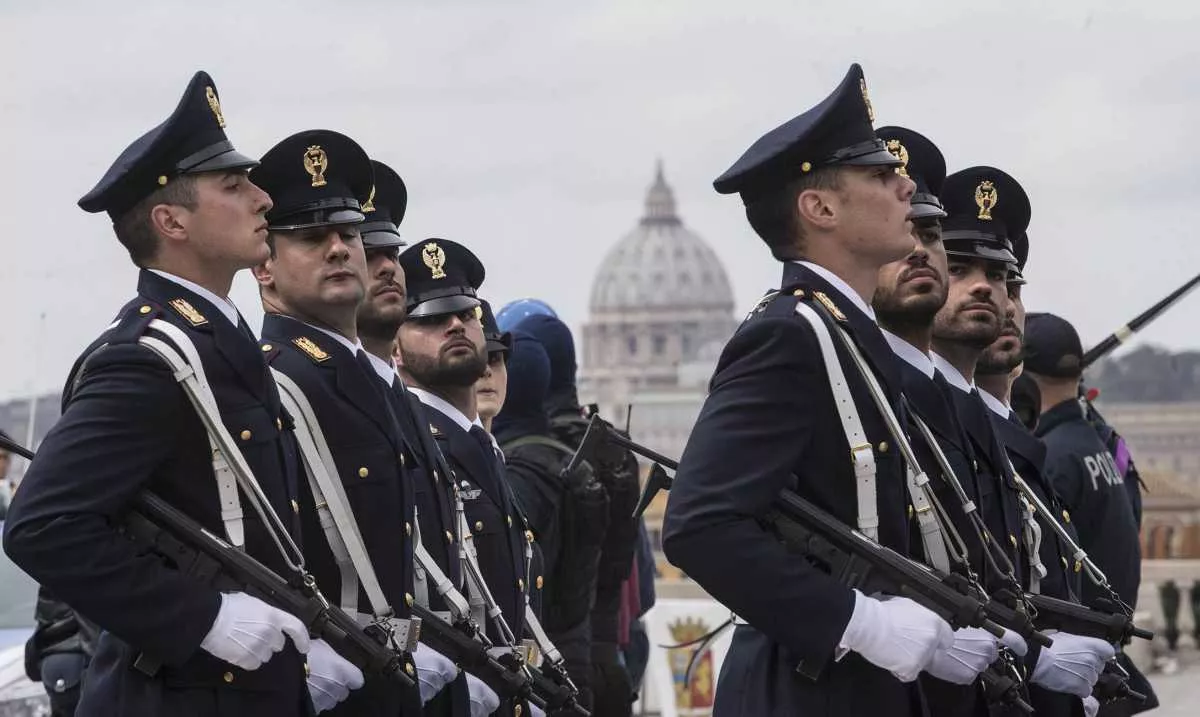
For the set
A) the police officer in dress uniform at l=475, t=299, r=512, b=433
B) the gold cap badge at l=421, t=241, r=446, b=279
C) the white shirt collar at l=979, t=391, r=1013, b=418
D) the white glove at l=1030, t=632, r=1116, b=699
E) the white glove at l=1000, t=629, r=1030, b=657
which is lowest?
the white glove at l=1030, t=632, r=1116, b=699

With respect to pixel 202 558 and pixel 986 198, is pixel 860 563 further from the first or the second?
pixel 986 198

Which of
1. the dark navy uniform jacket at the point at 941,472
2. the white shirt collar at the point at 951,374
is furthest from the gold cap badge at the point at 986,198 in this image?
the dark navy uniform jacket at the point at 941,472

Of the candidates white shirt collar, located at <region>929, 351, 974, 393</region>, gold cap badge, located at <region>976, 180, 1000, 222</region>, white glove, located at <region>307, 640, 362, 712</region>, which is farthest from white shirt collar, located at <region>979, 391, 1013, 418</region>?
white glove, located at <region>307, 640, 362, 712</region>

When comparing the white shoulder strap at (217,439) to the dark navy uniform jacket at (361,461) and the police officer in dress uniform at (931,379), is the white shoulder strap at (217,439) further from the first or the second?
the police officer in dress uniform at (931,379)

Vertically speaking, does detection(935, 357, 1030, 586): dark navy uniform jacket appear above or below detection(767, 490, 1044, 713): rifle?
above

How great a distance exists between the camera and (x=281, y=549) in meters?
7.02

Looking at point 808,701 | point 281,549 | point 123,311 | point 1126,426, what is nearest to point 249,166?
point 123,311

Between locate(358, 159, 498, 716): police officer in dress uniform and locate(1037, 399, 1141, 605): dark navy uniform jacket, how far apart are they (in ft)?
9.87

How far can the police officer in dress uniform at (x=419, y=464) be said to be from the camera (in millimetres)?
8133

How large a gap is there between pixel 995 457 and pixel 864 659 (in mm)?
1404

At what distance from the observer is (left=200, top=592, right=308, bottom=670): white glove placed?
22.0 ft

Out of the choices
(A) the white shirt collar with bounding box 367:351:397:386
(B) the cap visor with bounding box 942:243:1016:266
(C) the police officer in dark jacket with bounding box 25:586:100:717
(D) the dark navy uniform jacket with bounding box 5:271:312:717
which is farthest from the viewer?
(C) the police officer in dark jacket with bounding box 25:586:100:717

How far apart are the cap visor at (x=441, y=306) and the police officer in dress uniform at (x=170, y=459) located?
2.88 metres

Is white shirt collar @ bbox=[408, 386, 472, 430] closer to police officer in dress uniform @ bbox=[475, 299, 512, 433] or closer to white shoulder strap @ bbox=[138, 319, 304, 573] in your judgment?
police officer in dress uniform @ bbox=[475, 299, 512, 433]
